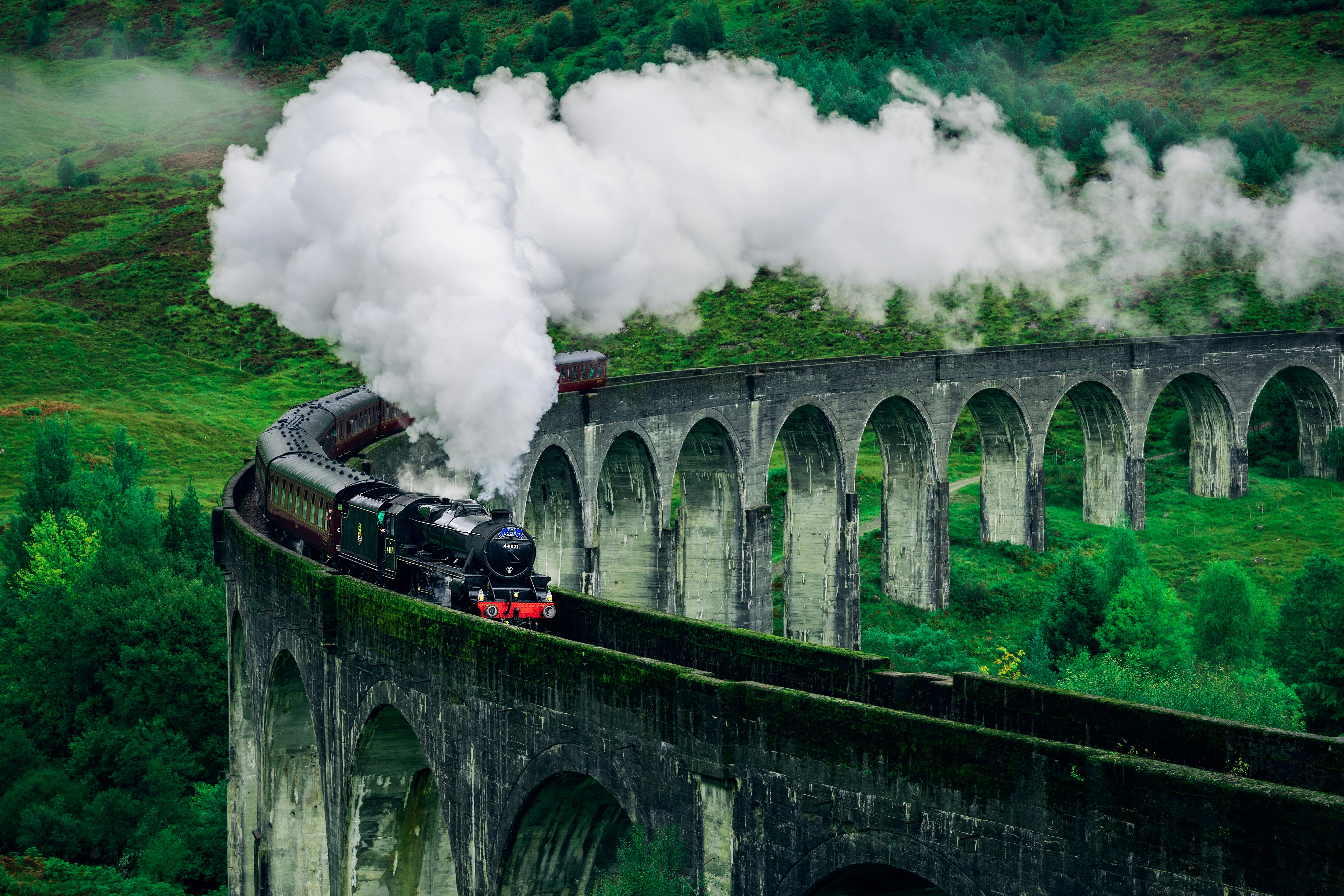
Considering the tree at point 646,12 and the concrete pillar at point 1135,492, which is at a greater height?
the tree at point 646,12

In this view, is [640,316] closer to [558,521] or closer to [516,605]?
[558,521]

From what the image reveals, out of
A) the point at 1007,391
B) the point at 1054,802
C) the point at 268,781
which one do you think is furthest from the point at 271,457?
the point at 1007,391

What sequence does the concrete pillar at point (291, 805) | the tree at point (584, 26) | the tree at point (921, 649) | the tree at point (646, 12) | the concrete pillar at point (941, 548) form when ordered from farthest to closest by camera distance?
1. the tree at point (646, 12)
2. the tree at point (584, 26)
3. the concrete pillar at point (941, 548)
4. the tree at point (921, 649)
5. the concrete pillar at point (291, 805)

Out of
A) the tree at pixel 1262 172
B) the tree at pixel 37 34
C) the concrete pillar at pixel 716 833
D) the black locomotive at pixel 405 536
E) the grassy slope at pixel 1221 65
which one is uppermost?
the tree at pixel 37 34

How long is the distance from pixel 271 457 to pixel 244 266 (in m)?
4.83

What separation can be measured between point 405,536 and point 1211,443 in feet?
174

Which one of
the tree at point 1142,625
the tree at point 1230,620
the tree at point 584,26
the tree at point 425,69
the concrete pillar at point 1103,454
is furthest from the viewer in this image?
the tree at point 584,26

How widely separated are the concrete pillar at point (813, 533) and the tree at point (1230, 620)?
1415 centimetres

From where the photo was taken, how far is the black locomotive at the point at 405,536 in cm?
2394

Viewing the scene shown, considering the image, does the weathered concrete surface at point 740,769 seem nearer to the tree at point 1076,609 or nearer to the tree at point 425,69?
the tree at point 1076,609

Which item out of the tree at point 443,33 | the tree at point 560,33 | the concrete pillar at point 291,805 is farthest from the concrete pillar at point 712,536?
the tree at point 443,33

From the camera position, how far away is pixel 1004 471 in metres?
59.6

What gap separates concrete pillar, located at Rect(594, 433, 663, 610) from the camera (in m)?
46.1

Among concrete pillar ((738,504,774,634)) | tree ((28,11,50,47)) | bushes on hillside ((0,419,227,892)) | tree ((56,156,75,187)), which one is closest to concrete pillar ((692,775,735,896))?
bushes on hillside ((0,419,227,892))
